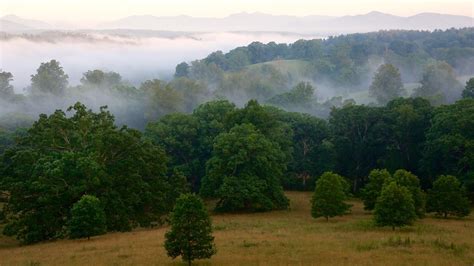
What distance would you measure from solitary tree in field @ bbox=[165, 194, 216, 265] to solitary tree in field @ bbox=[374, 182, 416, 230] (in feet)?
51.9

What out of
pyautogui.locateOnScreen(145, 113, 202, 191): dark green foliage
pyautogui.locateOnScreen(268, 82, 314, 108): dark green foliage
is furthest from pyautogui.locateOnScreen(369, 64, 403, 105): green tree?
pyautogui.locateOnScreen(145, 113, 202, 191): dark green foliage

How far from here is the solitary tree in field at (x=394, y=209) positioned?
3434 centimetres

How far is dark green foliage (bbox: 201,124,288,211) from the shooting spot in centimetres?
5050

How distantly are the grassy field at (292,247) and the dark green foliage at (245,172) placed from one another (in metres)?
11.1

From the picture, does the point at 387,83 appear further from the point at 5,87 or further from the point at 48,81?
the point at 5,87

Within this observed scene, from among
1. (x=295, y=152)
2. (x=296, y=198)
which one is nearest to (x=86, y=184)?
(x=296, y=198)

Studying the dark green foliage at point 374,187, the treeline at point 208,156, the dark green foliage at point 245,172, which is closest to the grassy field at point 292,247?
the treeline at point 208,156

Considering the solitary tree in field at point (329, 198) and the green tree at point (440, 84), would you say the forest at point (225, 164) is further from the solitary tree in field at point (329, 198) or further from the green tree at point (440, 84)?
the green tree at point (440, 84)

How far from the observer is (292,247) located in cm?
2769

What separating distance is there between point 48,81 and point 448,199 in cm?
Result: 9991

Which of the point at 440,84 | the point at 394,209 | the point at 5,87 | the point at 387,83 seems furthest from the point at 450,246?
the point at 387,83

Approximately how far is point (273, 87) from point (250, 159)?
103 metres

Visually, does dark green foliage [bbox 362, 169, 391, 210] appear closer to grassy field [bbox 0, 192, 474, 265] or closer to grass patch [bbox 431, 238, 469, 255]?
grassy field [bbox 0, 192, 474, 265]

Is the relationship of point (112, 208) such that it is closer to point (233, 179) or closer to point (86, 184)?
point (86, 184)
